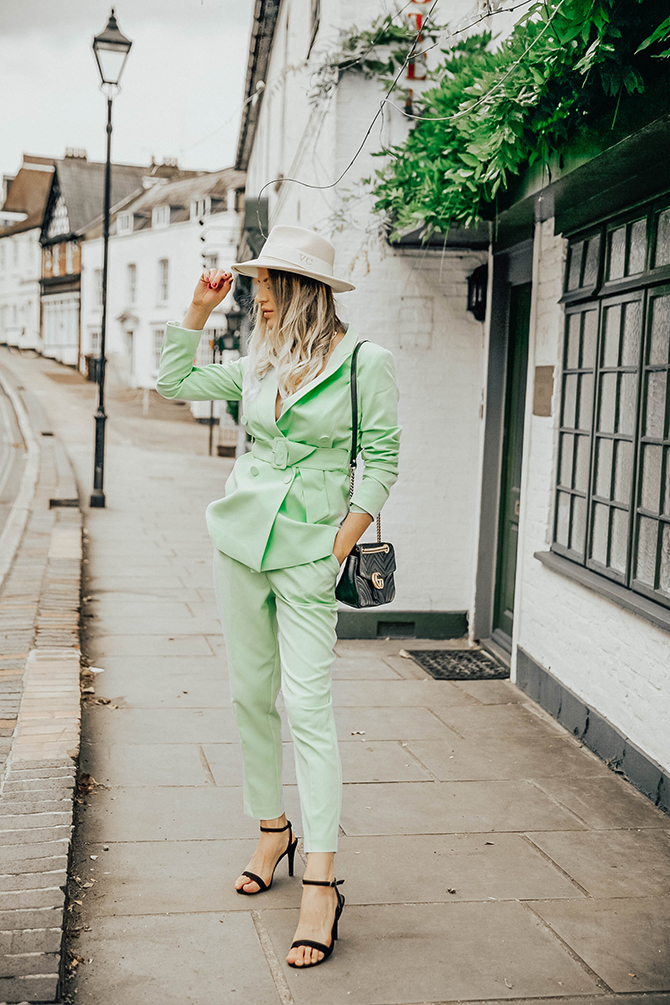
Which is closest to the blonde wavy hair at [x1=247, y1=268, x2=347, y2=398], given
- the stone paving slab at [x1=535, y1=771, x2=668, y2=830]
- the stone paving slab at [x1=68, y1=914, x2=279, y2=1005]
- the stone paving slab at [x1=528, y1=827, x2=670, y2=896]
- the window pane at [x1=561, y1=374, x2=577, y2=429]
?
the stone paving slab at [x1=68, y1=914, x2=279, y2=1005]

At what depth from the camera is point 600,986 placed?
2805 mm

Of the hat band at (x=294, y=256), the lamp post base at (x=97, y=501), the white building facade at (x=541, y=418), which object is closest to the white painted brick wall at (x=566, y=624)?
the white building facade at (x=541, y=418)

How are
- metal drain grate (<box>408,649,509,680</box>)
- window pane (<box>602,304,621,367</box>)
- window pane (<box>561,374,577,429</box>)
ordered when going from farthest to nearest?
metal drain grate (<box>408,649,509,680</box>) → window pane (<box>561,374,577,429</box>) → window pane (<box>602,304,621,367</box>)

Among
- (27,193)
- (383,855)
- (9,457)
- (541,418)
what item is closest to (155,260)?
(9,457)

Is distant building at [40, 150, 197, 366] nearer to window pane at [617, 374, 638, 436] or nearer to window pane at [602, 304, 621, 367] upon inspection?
window pane at [602, 304, 621, 367]

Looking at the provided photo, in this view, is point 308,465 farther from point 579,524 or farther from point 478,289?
point 478,289

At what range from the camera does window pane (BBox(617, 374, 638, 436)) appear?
462 cm

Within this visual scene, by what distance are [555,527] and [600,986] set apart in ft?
10.1

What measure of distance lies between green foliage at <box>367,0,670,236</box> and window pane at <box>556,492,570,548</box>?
60.3 inches

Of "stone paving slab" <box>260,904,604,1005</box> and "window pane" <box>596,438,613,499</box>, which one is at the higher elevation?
"window pane" <box>596,438,613,499</box>

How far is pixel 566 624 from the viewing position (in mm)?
5250

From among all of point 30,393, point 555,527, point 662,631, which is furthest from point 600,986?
point 30,393

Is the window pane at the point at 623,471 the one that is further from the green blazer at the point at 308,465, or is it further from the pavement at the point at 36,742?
the pavement at the point at 36,742

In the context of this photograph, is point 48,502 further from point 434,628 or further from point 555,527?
point 555,527
